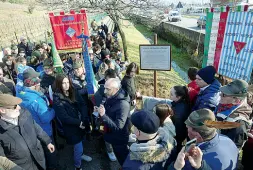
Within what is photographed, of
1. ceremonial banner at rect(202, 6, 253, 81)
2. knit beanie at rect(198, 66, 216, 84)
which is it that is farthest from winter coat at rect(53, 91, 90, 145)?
ceremonial banner at rect(202, 6, 253, 81)

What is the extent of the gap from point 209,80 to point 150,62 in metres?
1.99

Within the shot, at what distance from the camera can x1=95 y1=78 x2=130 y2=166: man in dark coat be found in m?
2.85

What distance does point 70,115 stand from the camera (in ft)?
10.8

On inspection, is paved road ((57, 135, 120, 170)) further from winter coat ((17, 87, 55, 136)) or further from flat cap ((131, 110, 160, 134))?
flat cap ((131, 110, 160, 134))

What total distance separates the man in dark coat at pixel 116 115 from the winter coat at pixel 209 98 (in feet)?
3.91

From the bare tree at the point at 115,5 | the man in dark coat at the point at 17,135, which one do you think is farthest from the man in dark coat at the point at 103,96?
the bare tree at the point at 115,5

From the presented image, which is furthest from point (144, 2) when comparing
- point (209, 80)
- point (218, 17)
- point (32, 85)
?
point (32, 85)

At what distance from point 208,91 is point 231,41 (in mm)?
1991

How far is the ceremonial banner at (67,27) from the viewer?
618 centimetres

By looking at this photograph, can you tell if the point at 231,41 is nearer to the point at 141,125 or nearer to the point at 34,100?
the point at 141,125

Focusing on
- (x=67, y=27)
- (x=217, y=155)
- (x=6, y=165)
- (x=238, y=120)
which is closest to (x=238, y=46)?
(x=238, y=120)

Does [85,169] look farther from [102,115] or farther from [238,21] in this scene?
[238,21]

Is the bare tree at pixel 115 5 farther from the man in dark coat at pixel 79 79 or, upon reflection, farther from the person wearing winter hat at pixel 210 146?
the person wearing winter hat at pixel 210 146

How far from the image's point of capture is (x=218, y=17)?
4578 mm
